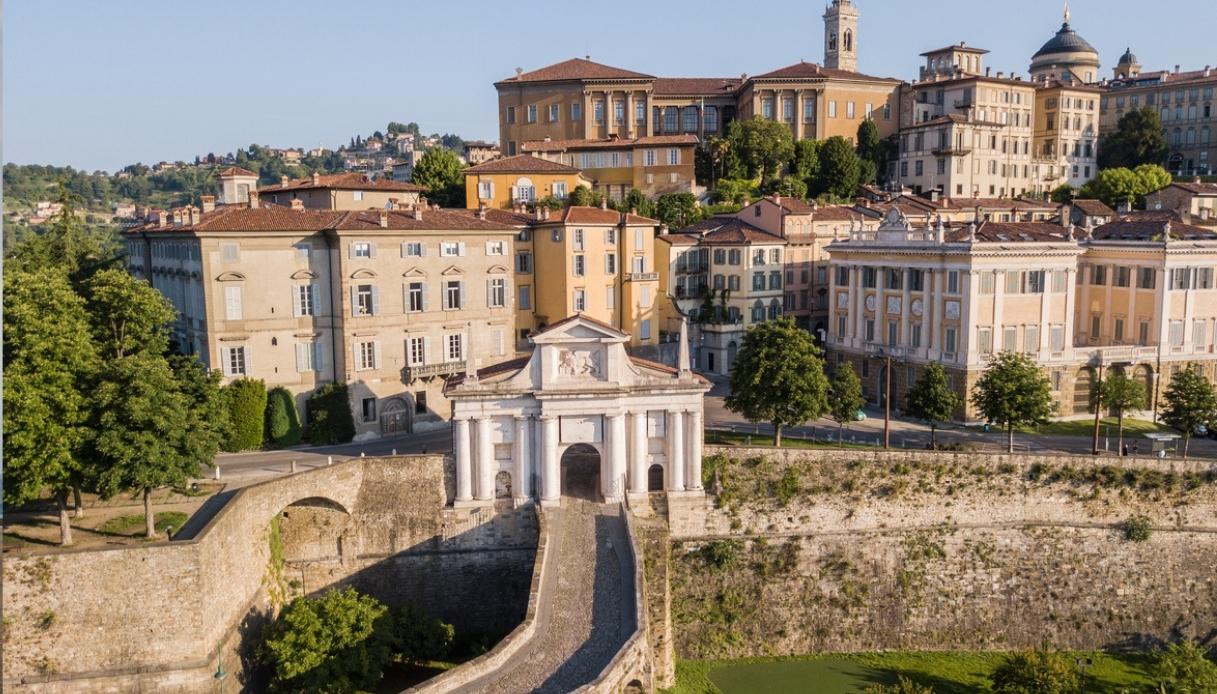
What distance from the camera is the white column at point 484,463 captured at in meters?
38.2

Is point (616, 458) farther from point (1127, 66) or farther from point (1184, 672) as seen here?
point (1127, 66)

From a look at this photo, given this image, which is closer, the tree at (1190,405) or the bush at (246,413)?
the bush at (246,413)

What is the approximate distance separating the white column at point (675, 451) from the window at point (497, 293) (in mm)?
15207

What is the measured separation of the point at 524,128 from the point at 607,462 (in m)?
66.7

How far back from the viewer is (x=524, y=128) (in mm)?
99750

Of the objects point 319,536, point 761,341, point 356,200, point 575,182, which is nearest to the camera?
point 319,536

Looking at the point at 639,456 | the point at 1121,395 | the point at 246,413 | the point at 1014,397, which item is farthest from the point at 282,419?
the point at 1121,395

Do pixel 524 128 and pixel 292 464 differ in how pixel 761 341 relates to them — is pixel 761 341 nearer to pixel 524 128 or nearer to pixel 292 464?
pixel 292 464

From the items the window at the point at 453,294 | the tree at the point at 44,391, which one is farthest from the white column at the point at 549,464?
the tree at the point at 44,391

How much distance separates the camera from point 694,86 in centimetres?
10594

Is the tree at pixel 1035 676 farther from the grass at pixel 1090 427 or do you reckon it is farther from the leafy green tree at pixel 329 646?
the leafy green tree at pixel 329 646

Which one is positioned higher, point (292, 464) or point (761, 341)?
point (761, 341)

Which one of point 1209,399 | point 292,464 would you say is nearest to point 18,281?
point 292,464

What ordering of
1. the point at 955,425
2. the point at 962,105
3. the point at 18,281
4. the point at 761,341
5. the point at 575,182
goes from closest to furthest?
the point at 18,281 < the point at 761,341 < the point at 955,425 < the point at 575,182 < the point at 962,105
